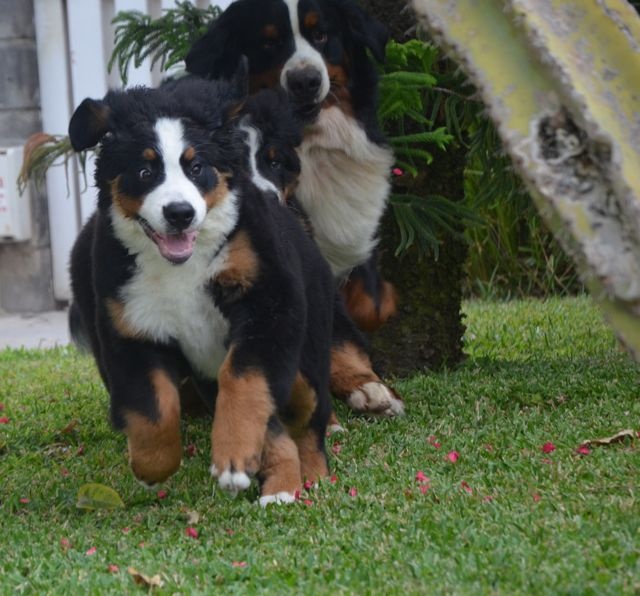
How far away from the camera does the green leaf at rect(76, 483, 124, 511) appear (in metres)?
4.01

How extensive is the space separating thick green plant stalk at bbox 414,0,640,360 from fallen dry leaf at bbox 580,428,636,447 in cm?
164

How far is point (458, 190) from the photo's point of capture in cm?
615

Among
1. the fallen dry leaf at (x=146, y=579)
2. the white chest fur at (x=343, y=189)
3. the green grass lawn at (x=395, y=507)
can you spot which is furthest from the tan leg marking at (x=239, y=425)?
the white chest fur at (x=343, y=189)

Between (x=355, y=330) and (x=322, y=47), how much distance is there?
112cm

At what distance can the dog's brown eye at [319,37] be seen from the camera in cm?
509

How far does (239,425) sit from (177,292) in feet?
1.58

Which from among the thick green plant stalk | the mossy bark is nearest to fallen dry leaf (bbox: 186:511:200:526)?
the thick green plant stalk

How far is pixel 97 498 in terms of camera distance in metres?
4.02

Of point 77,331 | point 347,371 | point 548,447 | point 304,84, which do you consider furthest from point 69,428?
point 548,447

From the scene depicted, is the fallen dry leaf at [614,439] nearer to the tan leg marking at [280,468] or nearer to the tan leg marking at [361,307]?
the tan leg marking at [280,468]

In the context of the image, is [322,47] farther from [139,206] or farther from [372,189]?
[139,206]

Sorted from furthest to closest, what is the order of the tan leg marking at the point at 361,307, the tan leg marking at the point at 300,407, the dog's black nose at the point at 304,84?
1. the tan leg marking at the point at 361,307
2. the dog's black nose at the point at 304,84
3. the tan leg marking at the point at 300,407

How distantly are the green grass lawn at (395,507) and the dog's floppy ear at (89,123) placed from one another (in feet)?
3.60

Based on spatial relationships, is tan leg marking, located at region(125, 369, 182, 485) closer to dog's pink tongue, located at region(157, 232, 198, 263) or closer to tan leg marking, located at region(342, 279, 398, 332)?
dog's pink tongue, located at region(157, 232, 198, 263)
